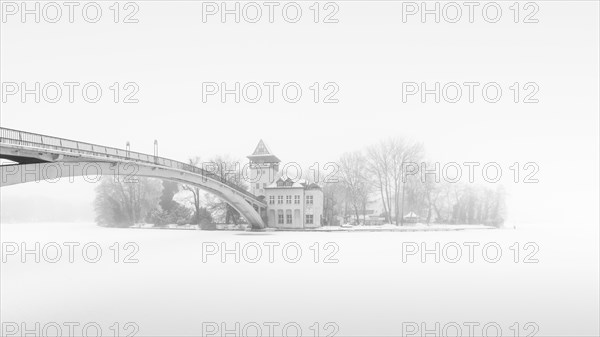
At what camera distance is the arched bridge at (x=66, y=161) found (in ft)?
53.4

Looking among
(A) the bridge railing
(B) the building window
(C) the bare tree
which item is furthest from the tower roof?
(A) the bridge railing

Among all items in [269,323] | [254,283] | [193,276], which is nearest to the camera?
[269,323]

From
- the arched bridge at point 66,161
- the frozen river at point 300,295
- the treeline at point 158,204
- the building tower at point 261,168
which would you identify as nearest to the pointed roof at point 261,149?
the building tower at point 261,168

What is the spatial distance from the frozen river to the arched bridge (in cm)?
413

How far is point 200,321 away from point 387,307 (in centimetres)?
470

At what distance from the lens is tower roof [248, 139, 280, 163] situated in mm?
53531

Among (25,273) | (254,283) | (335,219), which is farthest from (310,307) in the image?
(335,219)

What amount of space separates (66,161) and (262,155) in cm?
3487

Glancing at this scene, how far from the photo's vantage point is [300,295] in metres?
11.5

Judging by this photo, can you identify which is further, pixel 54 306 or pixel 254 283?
pixel 254 283

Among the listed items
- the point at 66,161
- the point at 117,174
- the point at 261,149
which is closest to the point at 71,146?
the point at 66,161

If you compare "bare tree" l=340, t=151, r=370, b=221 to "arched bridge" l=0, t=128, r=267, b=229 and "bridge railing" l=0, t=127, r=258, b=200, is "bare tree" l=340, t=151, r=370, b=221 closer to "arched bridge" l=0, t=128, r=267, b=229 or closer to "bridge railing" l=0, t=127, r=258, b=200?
"arched bridge" l=0, t=128, r=267, b=229

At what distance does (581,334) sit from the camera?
8211 mm

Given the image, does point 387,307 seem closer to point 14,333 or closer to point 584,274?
point 14,333
